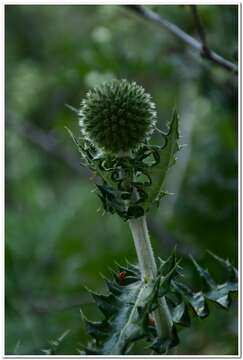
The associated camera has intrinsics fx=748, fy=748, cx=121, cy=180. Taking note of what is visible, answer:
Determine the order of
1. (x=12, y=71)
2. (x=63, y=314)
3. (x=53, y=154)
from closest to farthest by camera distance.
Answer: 1. (x=63, y=314)
2. (x=53, y=154)
3. (x=12, y=71)

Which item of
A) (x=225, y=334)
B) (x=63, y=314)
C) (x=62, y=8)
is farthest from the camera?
(x=62, y=8)

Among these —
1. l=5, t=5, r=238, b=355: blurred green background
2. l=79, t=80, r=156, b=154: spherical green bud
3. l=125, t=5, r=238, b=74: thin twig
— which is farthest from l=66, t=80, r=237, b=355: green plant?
l=5, t=5, r=238, b=355: blurred green background

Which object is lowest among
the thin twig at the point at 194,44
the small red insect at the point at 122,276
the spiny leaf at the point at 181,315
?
the spiny leaf at the point at 181,315

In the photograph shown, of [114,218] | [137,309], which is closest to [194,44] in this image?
[137,309]

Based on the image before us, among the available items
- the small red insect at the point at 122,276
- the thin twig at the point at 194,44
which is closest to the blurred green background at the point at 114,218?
the thin twig at the point at 194,44

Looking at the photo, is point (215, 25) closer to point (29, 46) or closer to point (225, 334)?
point (225, 334)

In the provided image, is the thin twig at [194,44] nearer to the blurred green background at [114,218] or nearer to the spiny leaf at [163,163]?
the blurred green background at [114,218]

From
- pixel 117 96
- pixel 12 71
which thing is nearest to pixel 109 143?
pixel 117 96

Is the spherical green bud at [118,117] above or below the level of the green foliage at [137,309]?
above
